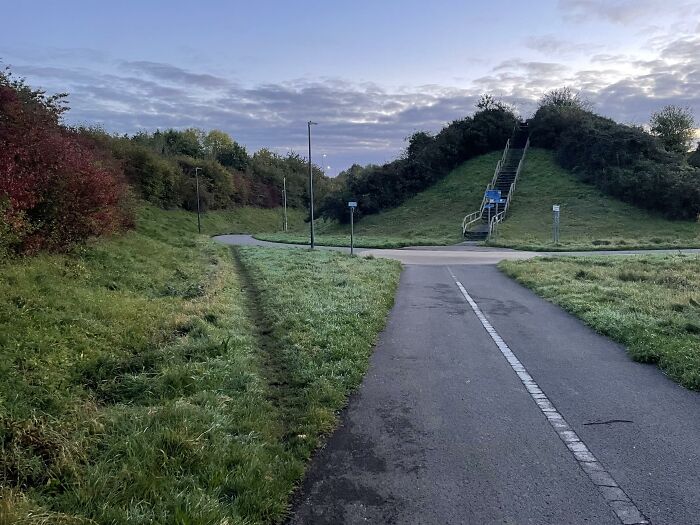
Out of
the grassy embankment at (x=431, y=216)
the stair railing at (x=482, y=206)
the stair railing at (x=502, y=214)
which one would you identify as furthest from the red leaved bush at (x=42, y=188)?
the stair railing at (x=482, y=206)

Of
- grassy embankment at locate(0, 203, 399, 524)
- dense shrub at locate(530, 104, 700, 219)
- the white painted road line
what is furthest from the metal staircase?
the white painted road line

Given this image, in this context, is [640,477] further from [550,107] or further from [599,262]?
[550,107]

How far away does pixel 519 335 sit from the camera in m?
9.31

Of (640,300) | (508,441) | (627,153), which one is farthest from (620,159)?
(508,441)

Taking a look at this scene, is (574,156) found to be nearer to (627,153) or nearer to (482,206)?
(627,153)

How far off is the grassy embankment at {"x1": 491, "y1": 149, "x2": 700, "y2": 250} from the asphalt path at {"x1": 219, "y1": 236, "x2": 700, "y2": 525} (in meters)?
25.5

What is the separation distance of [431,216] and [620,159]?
58.5ft

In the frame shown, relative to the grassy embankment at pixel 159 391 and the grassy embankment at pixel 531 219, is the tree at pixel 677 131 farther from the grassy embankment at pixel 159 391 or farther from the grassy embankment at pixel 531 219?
the grassy embankment at pixel 159 391

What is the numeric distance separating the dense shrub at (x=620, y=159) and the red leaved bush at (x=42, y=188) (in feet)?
136

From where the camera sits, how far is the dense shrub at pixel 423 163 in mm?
56438

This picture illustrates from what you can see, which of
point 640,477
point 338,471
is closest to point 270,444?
point 338,471

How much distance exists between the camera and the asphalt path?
371 centimetres

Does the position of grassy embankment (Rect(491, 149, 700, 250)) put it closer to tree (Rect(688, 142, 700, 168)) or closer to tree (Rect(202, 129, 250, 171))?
tree (Rect(688, 142, 700, 168))

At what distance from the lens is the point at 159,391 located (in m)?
5.84
